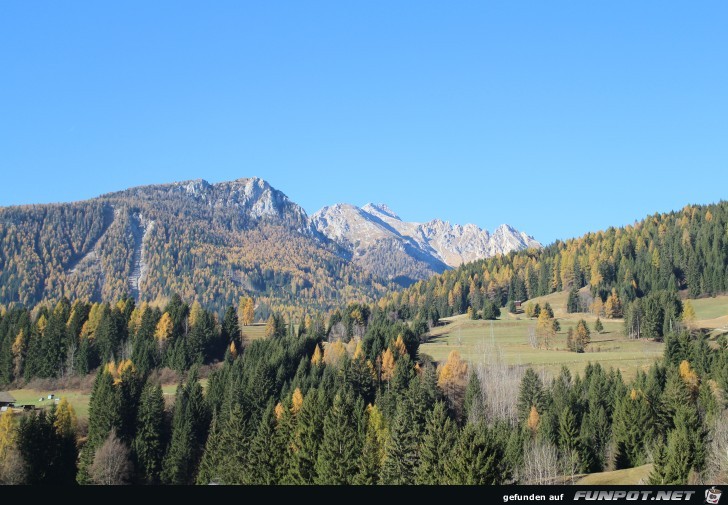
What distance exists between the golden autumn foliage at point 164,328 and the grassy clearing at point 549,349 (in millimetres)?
57778

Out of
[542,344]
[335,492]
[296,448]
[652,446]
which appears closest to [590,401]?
[652,446]

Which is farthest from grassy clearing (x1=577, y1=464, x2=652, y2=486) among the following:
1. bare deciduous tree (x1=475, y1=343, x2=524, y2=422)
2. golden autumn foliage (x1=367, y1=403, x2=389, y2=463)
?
bare deciduous tree (x1=475, y1=343, x2=524, y2=422)

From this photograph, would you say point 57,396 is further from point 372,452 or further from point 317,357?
point 372,452

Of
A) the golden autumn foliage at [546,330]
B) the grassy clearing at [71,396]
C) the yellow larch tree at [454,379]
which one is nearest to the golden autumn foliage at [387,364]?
the yellow larch tree at [454,379]

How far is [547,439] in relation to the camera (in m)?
87.4

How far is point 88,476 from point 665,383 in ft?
268

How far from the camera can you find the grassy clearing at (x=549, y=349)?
5369 inches

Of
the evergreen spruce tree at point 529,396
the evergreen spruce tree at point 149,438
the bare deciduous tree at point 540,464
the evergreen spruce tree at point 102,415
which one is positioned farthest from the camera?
the evergreen spruce tree at point 149,438

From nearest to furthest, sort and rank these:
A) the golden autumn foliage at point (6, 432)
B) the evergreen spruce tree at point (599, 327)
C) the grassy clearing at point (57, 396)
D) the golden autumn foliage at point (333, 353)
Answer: the golden autumn foliage at point (6, 432)
the grassy clearing at point (57, 396)
the golden autumn foliage at point (333, 353)
the evergreen spruce tree at point (599, 327)

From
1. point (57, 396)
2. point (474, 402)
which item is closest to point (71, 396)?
point (57, 396)

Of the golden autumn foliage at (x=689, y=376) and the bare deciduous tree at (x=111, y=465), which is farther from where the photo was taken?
the golden autumn foliage at (x=689, y=376)

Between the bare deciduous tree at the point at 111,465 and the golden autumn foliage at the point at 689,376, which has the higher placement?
Answer: the golden autumn foliage at the point at 689,376

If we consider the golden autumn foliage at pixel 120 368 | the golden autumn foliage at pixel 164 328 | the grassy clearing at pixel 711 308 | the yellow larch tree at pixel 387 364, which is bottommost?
the yellow larch tree at pixel 387 364

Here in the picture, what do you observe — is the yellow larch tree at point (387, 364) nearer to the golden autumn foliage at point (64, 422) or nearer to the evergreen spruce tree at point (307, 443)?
the evergreen spruce tree at point (307, 443)
